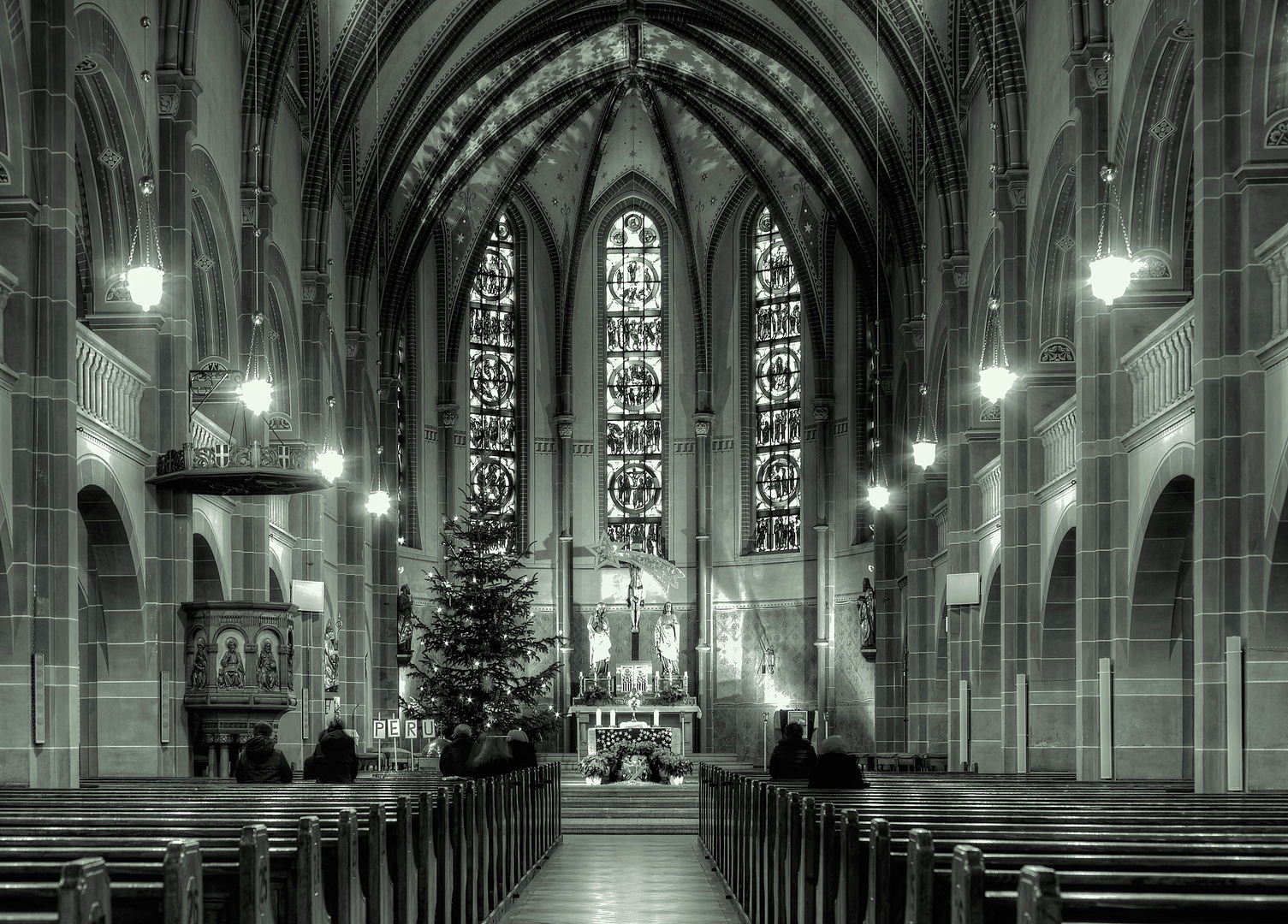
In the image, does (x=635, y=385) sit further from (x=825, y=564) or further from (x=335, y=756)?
(x=335, y=756)

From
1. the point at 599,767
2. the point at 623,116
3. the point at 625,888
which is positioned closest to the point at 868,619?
the point at 599,767

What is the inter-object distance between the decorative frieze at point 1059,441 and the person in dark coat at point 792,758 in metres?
5.36

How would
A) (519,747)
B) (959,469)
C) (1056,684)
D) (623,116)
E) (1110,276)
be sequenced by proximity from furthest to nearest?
(623,116), (959,469), (1056,684), (519,747), (1110,276)

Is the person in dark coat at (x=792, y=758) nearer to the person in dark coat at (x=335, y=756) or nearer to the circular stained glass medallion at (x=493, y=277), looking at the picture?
the person in dark coat at (x=335, y=756)

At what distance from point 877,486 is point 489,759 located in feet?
49.0

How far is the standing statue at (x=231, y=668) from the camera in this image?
753 inches

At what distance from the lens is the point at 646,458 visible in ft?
126

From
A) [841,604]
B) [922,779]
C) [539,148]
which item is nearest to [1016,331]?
[922,779]

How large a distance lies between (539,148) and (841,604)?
1186 centimetres

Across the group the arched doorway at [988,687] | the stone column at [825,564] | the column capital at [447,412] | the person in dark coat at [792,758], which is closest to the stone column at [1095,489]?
the person in dark coat at [792,758]

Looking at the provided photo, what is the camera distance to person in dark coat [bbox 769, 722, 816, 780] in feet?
51.5

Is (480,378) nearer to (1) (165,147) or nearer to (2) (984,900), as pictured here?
(1) (165,147)

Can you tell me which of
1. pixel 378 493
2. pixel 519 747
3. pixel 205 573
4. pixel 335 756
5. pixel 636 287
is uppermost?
pixel 636 287

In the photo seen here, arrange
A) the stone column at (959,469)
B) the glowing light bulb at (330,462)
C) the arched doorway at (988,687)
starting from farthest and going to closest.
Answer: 1. the stone column at (959,469)
2. the arched doorway at (988,687)
3. the glowing light bulb at (330,462)
